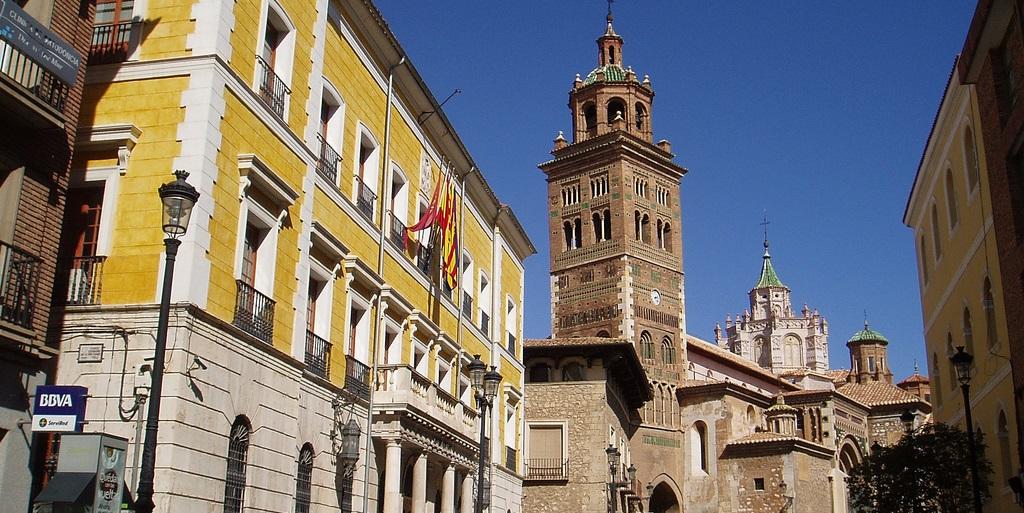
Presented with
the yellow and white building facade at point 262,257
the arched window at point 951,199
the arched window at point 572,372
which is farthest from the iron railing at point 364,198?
the arched window at point 572,372

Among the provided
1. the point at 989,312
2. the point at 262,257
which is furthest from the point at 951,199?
the point at 262,257

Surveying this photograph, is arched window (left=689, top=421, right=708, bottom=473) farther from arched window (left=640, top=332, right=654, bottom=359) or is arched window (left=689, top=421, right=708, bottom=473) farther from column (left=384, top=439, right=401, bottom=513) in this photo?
column (left=384, top=439, right=401, bottom=513)

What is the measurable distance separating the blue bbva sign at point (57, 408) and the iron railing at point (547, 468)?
1343 inches

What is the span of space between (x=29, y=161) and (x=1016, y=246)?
675 inches

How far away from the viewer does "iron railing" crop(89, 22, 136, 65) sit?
1594cm

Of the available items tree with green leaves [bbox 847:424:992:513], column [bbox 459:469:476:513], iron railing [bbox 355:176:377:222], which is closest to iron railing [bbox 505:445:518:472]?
column [bbox 459:469:476:513]

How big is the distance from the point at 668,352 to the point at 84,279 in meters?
59.5

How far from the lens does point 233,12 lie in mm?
16312

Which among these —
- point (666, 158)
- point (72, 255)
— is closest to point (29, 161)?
point (72, 255)

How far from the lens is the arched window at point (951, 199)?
2777cm

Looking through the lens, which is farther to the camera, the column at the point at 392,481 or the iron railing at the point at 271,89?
the column at the point at 392,481

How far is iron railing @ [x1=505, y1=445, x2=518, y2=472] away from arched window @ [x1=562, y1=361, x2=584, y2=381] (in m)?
11.8

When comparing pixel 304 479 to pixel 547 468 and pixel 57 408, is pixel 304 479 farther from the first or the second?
pixel 547 468

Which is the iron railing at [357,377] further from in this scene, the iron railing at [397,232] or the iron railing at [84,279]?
the iron railing at [84,279]
